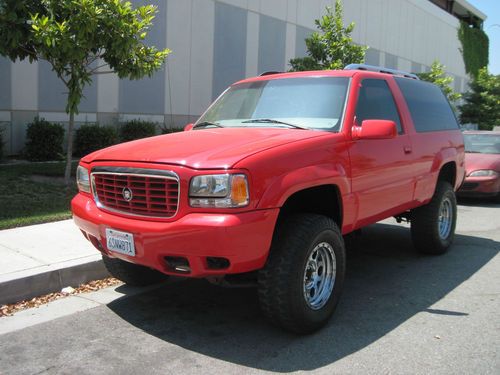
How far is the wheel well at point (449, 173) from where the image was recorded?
6593 mm

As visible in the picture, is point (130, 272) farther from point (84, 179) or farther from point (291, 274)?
point (291, 274)

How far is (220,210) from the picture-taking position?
3.45 meters

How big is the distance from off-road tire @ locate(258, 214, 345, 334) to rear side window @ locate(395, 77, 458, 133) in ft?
7.94

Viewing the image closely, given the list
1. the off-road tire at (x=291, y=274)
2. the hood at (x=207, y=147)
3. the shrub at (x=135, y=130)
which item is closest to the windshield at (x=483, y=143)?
the shrub at (x=135, y=130)

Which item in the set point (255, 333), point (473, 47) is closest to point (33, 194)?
point (255, 333)

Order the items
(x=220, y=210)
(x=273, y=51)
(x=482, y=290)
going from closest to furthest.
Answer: (x=220, y=210) → (x=482, y=290) → (x=273, y=51)

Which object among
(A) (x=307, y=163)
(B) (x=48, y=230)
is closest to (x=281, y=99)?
(A) (x=307, y=163)

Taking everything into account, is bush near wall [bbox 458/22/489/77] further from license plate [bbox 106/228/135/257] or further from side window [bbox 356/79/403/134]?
license plate [bbox 106/228/135/257]

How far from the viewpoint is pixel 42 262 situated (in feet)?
17.1

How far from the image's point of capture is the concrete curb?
4.62 m

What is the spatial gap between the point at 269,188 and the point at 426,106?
3365 millimetres

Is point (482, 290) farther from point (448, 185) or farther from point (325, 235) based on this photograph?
point (325, 235)

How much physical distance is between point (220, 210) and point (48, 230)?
155 inches

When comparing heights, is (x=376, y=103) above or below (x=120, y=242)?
above
